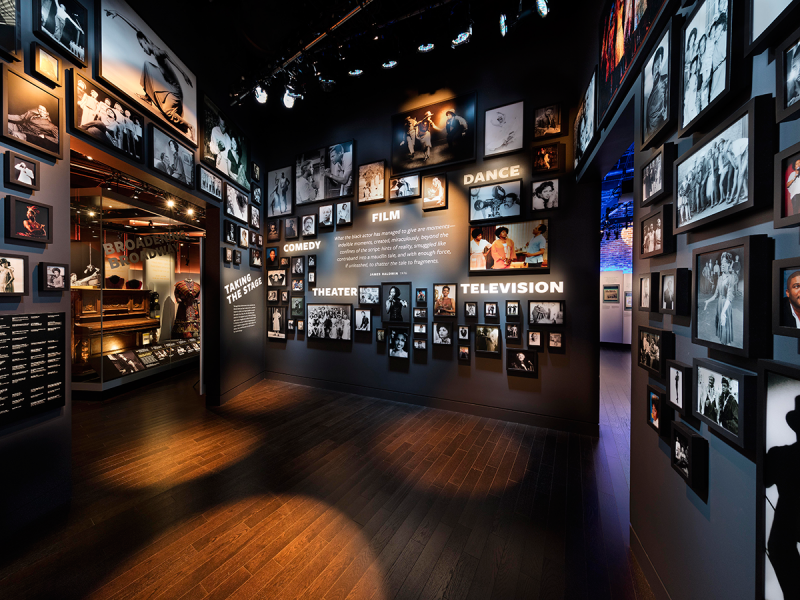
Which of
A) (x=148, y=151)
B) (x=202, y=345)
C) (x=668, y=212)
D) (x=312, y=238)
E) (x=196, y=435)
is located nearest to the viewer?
(x=668, y=212)

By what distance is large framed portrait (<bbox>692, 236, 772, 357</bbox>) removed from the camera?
0.85 m

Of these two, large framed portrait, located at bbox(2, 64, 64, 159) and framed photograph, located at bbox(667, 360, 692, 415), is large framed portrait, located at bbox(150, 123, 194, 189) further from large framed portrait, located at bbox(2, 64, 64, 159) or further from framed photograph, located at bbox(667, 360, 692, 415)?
framed photograph, located at bbox(667, 360, 692, 415)

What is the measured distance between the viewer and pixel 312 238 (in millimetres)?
4859

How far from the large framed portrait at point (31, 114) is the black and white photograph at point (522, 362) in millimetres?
4478

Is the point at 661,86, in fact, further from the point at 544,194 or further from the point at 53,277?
the point at 53,277

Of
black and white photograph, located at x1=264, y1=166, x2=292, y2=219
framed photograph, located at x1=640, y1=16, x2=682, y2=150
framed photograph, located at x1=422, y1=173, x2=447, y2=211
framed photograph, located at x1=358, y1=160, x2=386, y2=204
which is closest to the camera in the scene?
framed photograph, located at x1=640, y1=16, x2=682, y2=150

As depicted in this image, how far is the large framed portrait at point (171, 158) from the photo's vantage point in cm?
294

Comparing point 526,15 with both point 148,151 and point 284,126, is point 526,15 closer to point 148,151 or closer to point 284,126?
point 284,126

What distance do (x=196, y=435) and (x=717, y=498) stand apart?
411 cm

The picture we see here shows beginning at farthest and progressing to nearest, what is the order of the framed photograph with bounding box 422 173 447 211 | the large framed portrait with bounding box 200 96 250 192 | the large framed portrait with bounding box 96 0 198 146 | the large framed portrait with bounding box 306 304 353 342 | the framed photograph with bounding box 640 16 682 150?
the large framed portrait with bounding box 306 304 353 342, the framed photograph with bounding box 422 173 447 211, the large framed portrait with bounding box 200 96 250 192, the large framed portrait with bounding box 96 0 198 146, the framed photograph with bounding box 640 16 682 150

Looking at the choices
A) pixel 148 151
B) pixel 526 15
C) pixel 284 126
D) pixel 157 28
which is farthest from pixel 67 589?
pixel 526 15

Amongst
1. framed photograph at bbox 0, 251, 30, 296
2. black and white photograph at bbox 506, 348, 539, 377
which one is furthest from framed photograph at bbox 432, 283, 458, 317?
framed photograph at bbox 0, 251, 30, 296

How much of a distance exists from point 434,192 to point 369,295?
5.86ft

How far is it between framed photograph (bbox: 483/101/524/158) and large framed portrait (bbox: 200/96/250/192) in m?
3.68
